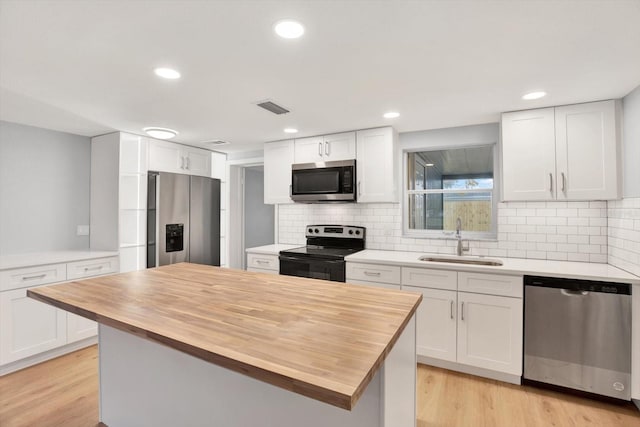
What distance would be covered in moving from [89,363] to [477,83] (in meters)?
4.03

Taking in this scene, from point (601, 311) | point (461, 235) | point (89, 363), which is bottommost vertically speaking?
point (89, 363)

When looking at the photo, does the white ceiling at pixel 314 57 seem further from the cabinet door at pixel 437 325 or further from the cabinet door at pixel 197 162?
the cabinet door at pixel 437 325

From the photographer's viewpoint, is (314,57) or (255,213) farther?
(255,213)

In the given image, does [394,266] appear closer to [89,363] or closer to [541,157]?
[541,157]

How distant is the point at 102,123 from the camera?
3119 mm

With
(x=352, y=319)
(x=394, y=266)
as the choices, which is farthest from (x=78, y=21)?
(x=394, y=266)

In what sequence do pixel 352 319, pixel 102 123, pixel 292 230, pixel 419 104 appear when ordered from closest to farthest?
1. pixel 352 319
2. pixel 419 104
3. pixel 102 123
4. pixel 292 230

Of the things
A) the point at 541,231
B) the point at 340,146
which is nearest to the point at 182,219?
the point at 340,146

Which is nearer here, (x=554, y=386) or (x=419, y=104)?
(x=554, y=386)

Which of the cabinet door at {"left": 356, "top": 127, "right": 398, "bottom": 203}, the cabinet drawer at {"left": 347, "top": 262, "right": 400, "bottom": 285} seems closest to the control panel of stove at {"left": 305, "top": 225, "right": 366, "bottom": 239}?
the cabinet door at {"left": 356, "top": 127, "right": 398, "bottom": 203}

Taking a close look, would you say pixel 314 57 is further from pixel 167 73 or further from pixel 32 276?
pixel 32 276

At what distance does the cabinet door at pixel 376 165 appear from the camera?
10.6 feet

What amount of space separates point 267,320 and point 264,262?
8.30 feet

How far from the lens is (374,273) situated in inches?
115
